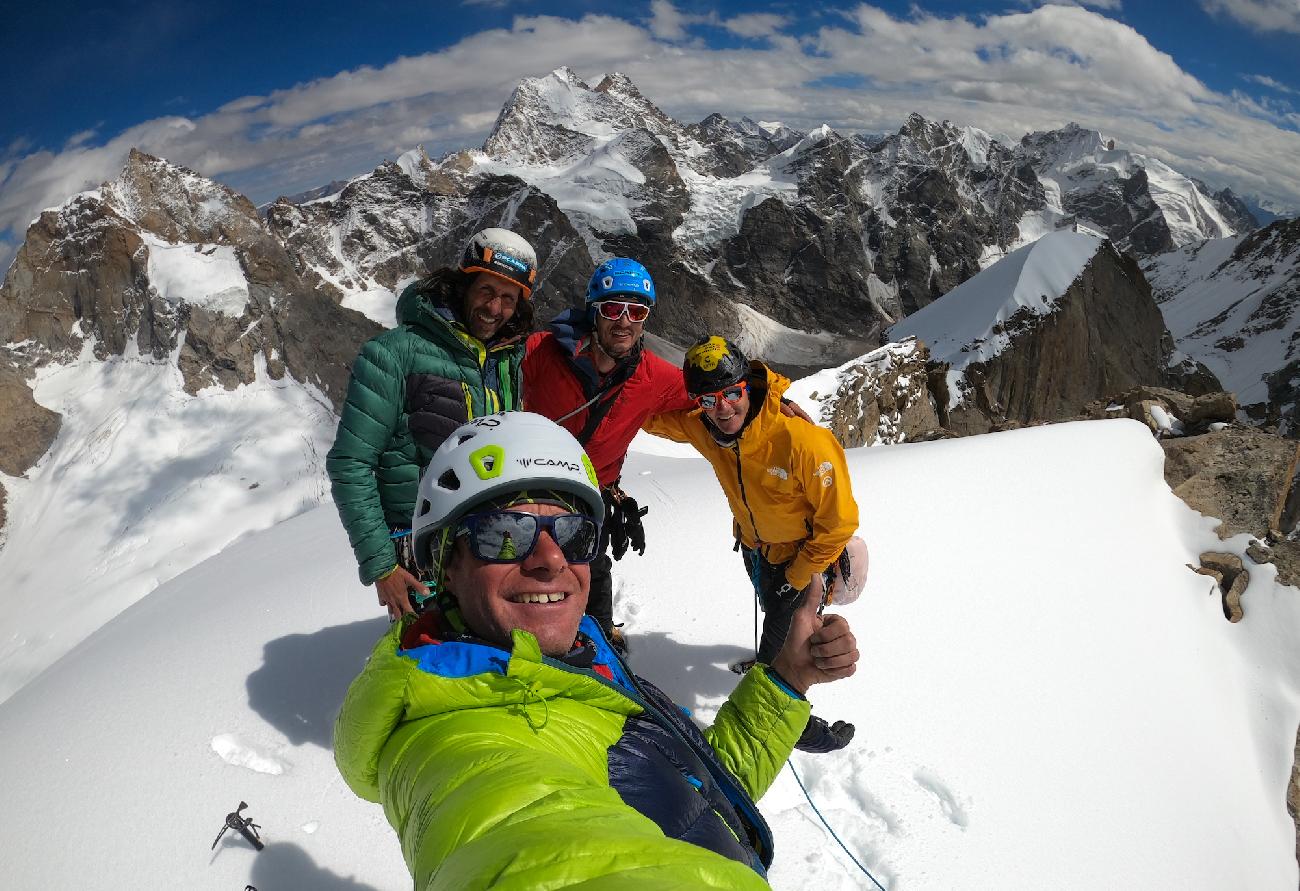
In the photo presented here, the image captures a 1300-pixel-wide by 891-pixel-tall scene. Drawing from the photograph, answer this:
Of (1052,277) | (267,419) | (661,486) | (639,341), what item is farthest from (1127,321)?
(267,419)

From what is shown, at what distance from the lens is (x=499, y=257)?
11.1 feet

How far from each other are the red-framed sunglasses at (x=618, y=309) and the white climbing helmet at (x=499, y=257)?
439 mm

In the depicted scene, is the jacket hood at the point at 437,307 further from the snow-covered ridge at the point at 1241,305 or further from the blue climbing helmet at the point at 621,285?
the snow-covered ridge at the point at 1241,305

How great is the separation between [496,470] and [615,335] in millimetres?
1823

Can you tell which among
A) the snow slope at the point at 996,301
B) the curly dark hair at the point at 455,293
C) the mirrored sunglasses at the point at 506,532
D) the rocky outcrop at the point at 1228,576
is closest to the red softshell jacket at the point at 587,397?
the curly dark hair at the point at 455,293

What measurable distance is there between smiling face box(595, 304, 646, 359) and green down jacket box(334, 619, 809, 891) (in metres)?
1.98

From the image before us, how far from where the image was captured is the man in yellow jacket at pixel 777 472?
3.69 metres

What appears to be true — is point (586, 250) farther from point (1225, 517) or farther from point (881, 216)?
point (1225, 517)

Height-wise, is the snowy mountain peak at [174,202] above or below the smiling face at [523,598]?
above

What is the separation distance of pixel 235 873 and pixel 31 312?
114059 mm

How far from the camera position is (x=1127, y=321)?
1678 inches

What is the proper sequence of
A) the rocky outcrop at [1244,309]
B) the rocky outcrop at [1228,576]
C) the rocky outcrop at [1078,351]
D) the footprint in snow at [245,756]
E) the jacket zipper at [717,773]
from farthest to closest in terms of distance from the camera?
the rocky outcrop at [1244,309] < the rocky outcrop at [1078,351] < the rocky outcrop at [1228,576] < the footprint in snow at [245,756] < the jacket zipper at [717,773]

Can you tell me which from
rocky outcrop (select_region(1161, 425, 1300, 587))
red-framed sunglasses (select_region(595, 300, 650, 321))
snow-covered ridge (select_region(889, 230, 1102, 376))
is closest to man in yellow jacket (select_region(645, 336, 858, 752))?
red-framed sunglasses (select_region(595, 300, 650, 321))

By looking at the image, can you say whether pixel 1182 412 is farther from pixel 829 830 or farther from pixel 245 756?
pixel 245 756
